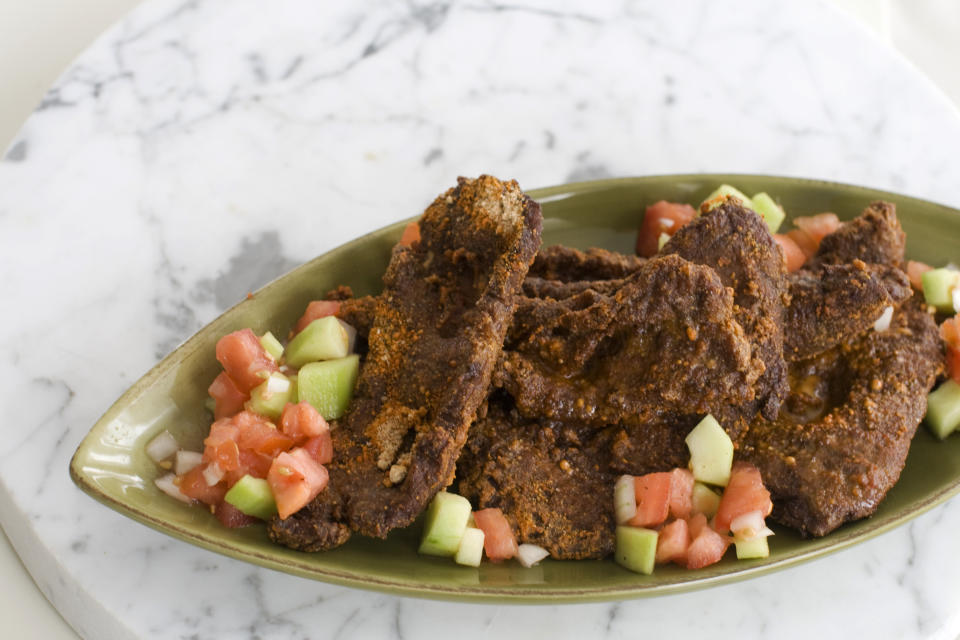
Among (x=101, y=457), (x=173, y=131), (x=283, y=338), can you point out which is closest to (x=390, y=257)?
(x=283, y=338)

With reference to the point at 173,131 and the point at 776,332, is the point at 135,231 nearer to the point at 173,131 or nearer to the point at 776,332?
the point at 173,131

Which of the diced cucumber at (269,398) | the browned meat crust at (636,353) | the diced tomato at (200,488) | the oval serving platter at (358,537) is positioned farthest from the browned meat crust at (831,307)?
the diced tomato at (200,488)

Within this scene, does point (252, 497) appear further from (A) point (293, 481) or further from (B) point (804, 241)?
(B) point (804, 241)

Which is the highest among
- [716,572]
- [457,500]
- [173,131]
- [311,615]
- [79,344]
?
[173,131]

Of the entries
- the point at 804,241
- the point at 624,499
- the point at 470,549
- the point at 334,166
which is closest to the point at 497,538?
the point at 470,549

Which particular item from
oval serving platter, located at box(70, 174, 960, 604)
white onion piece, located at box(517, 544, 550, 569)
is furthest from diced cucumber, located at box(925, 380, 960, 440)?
white onion piece, located at box(517, 544, 550, 569)

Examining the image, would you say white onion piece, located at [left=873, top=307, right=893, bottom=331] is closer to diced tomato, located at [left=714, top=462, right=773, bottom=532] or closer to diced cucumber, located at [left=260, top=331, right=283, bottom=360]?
diced tomato, located at [left=714, top=462, right=773, bottom=532]
